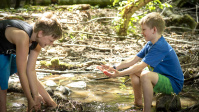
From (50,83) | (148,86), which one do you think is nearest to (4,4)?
(50,83)

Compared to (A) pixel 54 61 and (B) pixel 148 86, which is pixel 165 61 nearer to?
(B) pixel 148 86

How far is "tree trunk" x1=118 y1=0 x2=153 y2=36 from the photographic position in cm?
693

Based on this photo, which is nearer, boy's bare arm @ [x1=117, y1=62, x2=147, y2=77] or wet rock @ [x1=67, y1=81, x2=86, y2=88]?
boy's bare arm @ [x1=117, y1=62, x2=147, y2=77]

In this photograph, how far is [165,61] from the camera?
301 centimetres

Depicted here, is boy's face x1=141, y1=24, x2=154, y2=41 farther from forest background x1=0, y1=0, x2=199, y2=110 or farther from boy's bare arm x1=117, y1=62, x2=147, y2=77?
forest background x1=0, y1=0, x2=199, y2=110

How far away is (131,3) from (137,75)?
4.19 metres

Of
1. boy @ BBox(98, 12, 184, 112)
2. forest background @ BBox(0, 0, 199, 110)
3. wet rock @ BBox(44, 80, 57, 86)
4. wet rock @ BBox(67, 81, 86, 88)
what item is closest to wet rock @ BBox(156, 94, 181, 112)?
boy @ BBox(98, 12, 184, 112)

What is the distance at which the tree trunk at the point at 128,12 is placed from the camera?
22.8ft

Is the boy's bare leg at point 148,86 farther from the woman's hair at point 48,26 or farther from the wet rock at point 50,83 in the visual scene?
the wet rock at point 50,83

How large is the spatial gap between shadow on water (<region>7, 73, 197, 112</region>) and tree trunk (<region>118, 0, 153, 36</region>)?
3.04 metres

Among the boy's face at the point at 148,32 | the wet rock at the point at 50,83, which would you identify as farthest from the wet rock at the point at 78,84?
the boy's face at the point at 148,32

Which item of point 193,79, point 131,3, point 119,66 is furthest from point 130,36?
point 119,66

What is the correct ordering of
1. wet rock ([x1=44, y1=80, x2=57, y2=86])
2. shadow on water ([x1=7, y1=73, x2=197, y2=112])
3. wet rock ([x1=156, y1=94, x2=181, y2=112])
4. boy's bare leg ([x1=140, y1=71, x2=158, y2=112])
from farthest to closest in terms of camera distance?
wet rock ([x1=44, y1=80, x2=57, y2=86]) < shadow on water ([x1=7, y1=73, x2=197, y2=112]) < wet rock ([x1=156, y1=94, x2=181, y2=112]) < boy's bare leg ([x1=140, y1=71, x2=158, y2=112])

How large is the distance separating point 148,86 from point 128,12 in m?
4.77
